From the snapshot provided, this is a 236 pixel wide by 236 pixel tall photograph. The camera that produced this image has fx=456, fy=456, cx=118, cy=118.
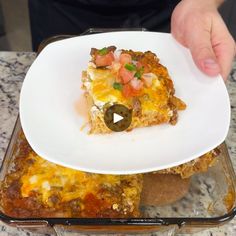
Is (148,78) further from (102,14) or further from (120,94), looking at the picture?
(102,14)

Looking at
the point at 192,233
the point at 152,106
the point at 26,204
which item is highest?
the point at 152,106

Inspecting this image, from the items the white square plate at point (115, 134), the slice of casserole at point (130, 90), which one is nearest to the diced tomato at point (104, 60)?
the slice of casserole at point (130, 90)

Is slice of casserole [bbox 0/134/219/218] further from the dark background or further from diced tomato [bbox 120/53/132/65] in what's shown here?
the dark background

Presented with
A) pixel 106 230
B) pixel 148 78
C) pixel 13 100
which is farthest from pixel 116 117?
pixel 13 100

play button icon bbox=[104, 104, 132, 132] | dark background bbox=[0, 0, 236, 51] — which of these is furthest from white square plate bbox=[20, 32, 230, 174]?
dark background bbox=[0, 0, 236, 51]

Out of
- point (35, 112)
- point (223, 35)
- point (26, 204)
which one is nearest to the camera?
point (26, 204)

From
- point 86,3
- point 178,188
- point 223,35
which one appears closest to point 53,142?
point 178,188

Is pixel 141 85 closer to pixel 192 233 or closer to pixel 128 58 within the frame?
pixel 128 58
